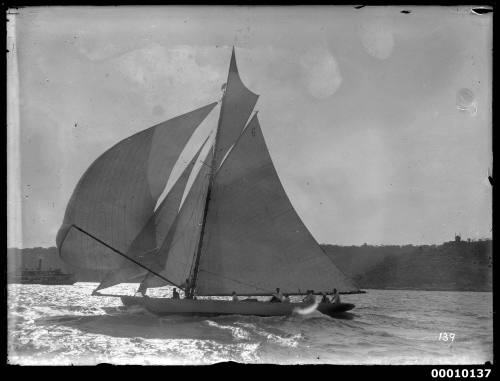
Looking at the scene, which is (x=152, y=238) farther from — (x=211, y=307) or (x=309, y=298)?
(x=309, y=298)

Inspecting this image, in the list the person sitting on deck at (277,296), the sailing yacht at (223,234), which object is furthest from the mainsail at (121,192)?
the person sitting on deck at (277,296)

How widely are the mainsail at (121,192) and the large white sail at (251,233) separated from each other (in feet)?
10.2

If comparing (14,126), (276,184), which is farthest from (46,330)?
(276,184)

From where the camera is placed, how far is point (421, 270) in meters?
106

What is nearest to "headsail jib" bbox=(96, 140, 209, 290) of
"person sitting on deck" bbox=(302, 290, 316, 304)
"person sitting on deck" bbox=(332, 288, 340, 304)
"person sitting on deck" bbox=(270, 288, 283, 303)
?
"person sitting on deck" bbox=(270, 288, 283, 303)

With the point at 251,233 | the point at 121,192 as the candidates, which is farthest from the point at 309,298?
the point at 121,192

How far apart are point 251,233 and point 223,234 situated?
1.37 m

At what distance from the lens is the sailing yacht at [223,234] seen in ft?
73.6

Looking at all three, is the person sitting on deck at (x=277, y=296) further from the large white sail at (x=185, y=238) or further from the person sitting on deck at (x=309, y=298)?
the large white sail at (x=185, y=238)

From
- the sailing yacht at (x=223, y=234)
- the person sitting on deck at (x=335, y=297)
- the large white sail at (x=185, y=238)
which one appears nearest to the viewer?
the sailing yacht at (x=223, y=234)

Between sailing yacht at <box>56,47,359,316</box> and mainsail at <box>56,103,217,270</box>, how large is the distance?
0.07 meters

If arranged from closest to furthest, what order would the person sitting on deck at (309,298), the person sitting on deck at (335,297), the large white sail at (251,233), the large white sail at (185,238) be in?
the large white sail at (185,238) → the large white sail at (251,233) → the person sitting on deck at (309,298) → the person sitting on deck at (335,297)
